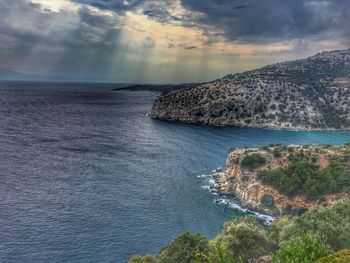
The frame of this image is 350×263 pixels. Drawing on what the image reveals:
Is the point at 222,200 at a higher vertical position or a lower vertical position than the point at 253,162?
lower

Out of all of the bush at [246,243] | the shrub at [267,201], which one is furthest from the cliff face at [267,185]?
the bush at [246,243]

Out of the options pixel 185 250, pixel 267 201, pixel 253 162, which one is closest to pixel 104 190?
pixel 253 162

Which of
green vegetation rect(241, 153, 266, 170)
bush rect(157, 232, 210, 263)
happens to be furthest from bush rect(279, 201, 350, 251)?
green vegetation rect(241, 153, 266, 170)

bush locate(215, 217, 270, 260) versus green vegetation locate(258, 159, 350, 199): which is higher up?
green vegetation locate(258, 159, 350, 199)

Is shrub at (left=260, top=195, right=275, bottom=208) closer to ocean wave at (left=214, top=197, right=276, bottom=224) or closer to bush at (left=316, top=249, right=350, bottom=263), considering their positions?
ocean wave at (left=214, top=197, right=276, bottom=224)

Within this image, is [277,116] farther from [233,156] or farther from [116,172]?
[116,172]

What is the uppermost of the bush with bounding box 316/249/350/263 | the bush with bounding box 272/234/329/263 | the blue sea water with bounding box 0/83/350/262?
the bush with bounding box 316/249/350/263

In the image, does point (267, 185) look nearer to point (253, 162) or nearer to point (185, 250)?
point (253, 162)
